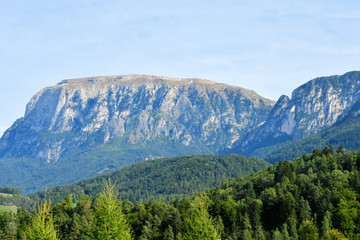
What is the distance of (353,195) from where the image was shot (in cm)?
13962

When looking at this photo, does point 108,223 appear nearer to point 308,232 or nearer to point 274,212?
point 308,232

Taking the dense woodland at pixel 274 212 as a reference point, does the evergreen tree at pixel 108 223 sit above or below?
above

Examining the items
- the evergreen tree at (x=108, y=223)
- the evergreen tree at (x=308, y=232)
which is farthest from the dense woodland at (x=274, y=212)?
the evergreen tree at (x=108, y=223)

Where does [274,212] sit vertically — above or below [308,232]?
above

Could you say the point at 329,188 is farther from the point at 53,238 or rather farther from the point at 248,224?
the point at 53,238

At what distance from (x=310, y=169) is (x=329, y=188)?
19053 mm

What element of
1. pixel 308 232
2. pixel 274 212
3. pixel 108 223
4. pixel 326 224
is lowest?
pixel 308 232

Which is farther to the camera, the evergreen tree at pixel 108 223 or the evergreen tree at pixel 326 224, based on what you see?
the evergreen tree at pixel 326 224

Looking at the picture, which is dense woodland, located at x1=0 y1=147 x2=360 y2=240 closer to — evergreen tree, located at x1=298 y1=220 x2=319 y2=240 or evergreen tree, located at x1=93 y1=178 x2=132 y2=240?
evergreen tree, located at x1=298 y1=220 x2=319 y2=240

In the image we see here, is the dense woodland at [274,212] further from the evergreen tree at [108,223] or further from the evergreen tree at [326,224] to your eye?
the evergreen tree at [108,223]

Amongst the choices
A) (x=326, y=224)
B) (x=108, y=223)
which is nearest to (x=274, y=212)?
(x=326, y=224)

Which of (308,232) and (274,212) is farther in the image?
(274,212)

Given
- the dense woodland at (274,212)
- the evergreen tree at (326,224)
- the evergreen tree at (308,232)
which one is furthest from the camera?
the dense woodland at (274,212)

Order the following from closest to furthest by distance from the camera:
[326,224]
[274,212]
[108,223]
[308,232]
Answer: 1. [108,223]
2. [308,232]
3. [326,224]
4. [274,212]
